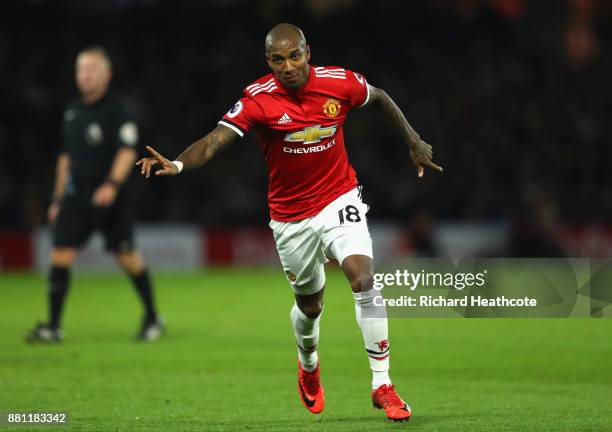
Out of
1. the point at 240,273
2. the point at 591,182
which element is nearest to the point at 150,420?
the point at 240,273

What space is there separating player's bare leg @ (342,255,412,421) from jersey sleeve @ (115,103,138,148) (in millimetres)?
4285

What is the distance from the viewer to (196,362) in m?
8.54

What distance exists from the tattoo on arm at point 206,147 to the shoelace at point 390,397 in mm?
1621

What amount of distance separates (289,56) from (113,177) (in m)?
4.08

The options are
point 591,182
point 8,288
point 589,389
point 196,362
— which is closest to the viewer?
point 589,389

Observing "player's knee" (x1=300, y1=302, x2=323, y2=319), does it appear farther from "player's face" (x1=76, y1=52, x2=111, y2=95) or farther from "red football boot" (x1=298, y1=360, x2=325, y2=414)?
"player's face" (x1=76, y1=52, x2=111, y2=95)

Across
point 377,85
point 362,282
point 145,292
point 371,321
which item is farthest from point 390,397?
point 377,85

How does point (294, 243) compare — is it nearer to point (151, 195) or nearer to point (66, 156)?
point (66, 156)

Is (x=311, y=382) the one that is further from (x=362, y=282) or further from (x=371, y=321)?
(x=362, y=282)

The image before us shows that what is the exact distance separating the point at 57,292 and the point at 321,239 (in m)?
4.33

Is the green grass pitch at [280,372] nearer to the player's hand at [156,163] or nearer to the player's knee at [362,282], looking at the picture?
the player's knee at [362,282]

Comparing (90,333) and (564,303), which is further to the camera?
(90,333)

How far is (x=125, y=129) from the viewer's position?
32.1 ft

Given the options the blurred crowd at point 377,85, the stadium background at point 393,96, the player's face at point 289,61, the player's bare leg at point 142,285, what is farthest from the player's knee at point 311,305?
the blurred crowd at point 377,85
